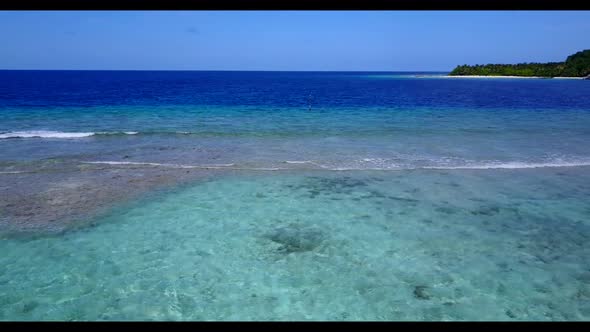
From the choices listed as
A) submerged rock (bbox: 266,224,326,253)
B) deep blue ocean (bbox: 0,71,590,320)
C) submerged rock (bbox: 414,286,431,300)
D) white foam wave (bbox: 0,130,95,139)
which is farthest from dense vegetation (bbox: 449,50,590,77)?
submerged rock (bbox: 414,286,431,300)

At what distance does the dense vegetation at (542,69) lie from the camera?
113600 mm

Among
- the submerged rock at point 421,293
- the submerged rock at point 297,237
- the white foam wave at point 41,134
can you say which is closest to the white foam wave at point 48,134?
the white foam wave at point 41,134

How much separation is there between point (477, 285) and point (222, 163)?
10620 mm

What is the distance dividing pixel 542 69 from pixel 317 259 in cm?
14714

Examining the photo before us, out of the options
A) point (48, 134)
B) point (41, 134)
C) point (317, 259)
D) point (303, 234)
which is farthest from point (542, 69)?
point (317, 259)

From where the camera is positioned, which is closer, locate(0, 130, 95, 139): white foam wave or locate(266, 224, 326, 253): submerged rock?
locate(266, 224, 326, 253): submerged rock

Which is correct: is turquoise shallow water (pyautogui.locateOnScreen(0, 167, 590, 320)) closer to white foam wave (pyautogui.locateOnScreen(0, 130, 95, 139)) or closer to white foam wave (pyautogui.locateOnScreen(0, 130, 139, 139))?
white foam wave (pyautogui.locateOnScreen(0, 130, 139, 139))

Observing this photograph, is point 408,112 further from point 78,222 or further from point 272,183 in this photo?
point 78,222

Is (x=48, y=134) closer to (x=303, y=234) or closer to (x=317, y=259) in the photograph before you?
(x=303, y=234)

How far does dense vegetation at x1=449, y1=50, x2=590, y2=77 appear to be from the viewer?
113600mm

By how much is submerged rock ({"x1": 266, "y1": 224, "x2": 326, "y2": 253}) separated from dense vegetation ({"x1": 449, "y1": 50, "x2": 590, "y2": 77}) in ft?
431

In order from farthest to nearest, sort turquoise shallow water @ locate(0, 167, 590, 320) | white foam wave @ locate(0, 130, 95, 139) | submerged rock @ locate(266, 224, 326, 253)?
white foam wave @ locate(0, 130, 95, 139) < submerged rock @ locate(266, 224, 326, 253) < turquoise shallow water @ locate(0, 167, 590, 320)
